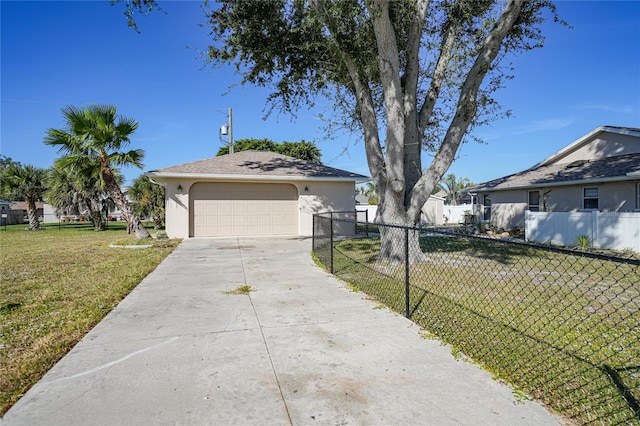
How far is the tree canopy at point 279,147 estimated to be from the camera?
1410 inches

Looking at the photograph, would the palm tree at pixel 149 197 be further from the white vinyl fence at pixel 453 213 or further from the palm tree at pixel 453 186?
the palm tree at pixel 453 186

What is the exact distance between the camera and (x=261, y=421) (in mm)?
2307

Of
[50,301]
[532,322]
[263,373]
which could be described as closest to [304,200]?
[50,301]

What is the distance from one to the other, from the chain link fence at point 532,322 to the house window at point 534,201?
33.2 ft

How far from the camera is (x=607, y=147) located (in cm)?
1575

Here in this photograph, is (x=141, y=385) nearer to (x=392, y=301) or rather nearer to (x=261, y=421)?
(x=261, y=421)

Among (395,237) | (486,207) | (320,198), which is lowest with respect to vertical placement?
(395,237)

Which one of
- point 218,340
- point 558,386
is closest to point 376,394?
point 558,386

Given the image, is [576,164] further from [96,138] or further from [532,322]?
[96,138]

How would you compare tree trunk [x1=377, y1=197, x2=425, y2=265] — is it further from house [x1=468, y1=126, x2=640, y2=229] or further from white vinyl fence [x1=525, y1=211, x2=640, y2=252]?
house [x1=468, y1=126, x2=640, y2=229]

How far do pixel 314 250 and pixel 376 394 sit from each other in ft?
25.1

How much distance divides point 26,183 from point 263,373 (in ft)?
92.3

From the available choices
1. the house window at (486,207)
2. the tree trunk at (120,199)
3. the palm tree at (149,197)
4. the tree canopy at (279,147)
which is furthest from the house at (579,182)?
the tree canopy at (279,147)

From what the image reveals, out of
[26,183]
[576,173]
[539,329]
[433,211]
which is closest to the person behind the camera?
[539,329]
